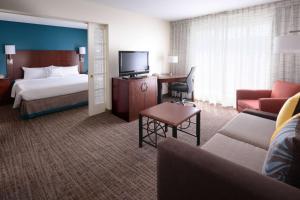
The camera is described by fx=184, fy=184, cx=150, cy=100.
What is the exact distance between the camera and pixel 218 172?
1.06 m

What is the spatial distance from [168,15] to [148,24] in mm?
579

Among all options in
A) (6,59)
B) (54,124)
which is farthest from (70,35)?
(54,124)

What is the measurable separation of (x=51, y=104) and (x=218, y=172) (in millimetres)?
4195

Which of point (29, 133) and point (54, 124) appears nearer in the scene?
point (29, 133)

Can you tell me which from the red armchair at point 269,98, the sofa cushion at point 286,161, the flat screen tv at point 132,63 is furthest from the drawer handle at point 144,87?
the sofa cushion at point 286,161

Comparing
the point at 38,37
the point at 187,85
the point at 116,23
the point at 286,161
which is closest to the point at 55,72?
the point at 38,37

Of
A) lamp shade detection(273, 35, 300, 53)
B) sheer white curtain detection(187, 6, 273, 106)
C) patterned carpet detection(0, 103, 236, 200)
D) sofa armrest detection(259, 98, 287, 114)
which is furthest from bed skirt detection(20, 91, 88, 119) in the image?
lamp shade detection(273, 35, 300, 53)

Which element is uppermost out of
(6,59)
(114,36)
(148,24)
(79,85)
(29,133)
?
(148,24)

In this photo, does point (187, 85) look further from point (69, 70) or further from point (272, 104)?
point (69, 70)

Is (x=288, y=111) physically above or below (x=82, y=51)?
below

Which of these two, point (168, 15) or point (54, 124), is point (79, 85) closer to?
point (54, 124)

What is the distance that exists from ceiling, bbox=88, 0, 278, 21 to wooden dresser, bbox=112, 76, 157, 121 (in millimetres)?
1561

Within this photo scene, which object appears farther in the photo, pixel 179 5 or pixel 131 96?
pixel 179 5

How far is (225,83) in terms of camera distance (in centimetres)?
476
